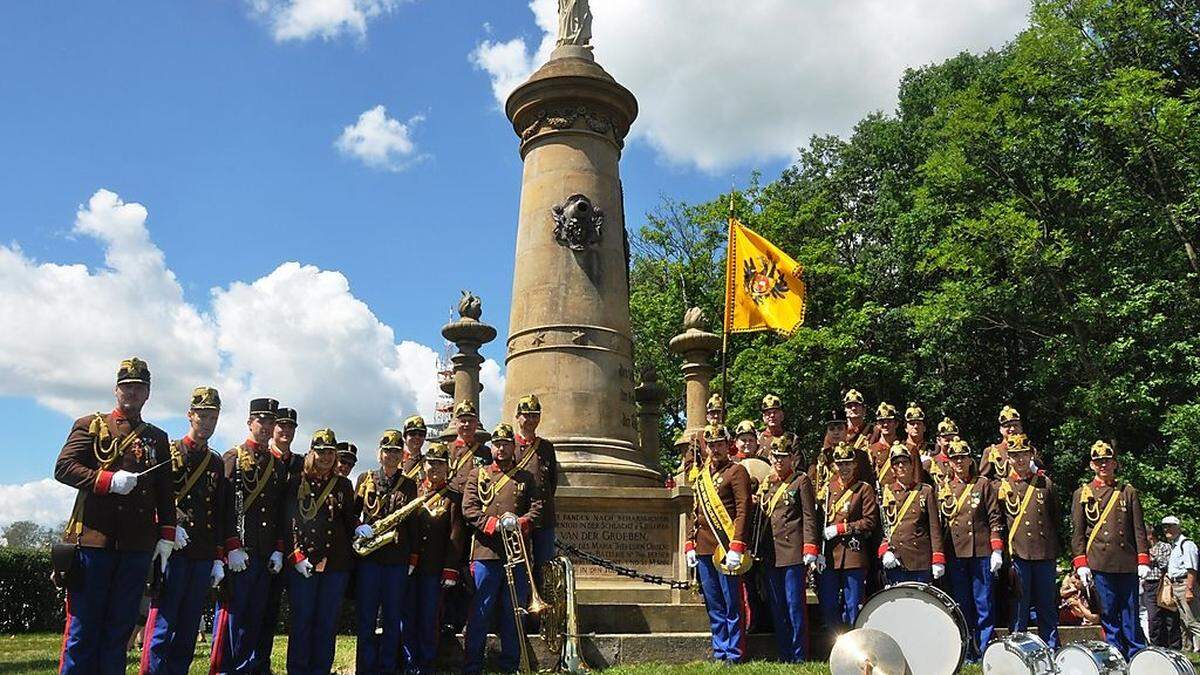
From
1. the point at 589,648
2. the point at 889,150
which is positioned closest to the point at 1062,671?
the point at 589,648

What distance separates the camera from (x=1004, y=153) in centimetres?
2197

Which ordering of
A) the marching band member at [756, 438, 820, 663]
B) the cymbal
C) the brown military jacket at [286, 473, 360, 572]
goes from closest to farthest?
the cymbal
the brown military jacket at [286, 473, 360, 572]
the marching band member at [756, 438, 820, 663]

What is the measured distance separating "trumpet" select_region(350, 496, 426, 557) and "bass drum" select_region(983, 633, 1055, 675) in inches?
184

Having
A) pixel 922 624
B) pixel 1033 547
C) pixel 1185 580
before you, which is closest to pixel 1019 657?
pixel 922 624

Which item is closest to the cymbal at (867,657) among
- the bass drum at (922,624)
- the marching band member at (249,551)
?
the bass drum at (922,624)

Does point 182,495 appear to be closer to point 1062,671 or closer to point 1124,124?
point 1062,671

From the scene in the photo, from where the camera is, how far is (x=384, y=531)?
8289 millimetres

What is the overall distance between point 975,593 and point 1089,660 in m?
3.17

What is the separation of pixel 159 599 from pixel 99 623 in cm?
59

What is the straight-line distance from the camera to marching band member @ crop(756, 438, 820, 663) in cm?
881

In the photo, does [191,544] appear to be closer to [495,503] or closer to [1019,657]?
[495,503]

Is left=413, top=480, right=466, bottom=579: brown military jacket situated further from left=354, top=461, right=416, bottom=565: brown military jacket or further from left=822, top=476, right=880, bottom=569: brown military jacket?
left=822, top=476, right=880, bottom=569: brown military jacket

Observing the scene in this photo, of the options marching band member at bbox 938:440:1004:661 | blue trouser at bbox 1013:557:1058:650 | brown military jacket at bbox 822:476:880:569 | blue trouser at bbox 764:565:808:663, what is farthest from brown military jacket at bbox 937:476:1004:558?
blue trouser at bbox 764:565:808:663

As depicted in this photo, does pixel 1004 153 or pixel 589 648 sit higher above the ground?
pixel 1004 153
